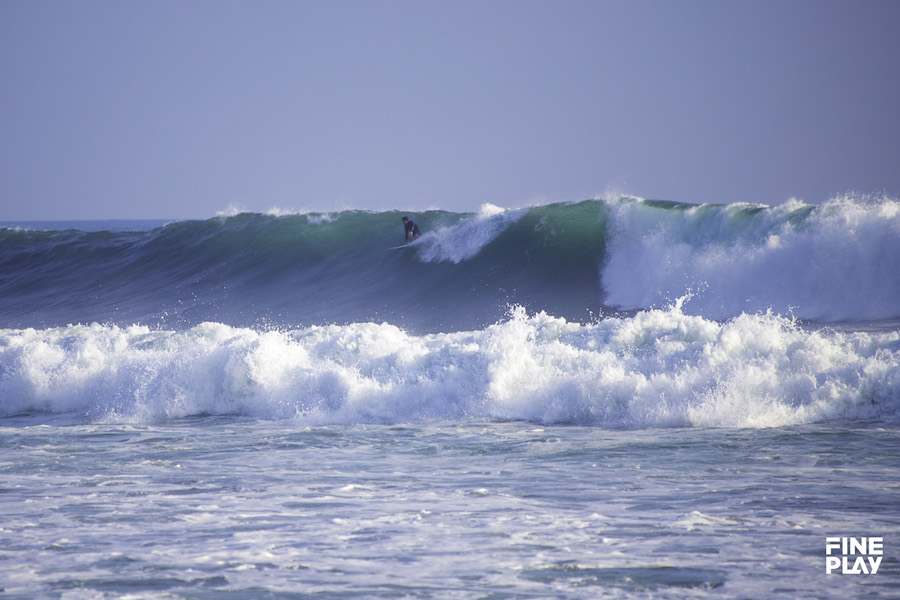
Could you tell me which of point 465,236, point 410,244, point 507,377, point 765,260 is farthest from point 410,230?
point 507,377

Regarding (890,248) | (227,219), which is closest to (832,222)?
(890,248)

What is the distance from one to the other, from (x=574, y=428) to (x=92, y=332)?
34.9 feet

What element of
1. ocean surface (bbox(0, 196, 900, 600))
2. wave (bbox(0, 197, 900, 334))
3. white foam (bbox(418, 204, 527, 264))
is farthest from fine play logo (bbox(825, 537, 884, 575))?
white foam (bbox(418, 204, 527, 264))

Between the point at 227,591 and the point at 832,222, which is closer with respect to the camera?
the point at 227,591

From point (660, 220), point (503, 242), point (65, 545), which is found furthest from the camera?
point (503, 242)

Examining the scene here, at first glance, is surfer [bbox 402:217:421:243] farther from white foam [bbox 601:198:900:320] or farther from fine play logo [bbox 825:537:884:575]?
fine play logo [bbox 825:537:884:575]

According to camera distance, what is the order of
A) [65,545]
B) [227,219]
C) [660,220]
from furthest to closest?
[227,219], [660,220], [65,545]

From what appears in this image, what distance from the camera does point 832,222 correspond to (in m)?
15.9

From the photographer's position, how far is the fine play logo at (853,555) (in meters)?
4.12

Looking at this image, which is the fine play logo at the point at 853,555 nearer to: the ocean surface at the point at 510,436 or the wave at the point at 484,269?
the ocean surface at the point at 510,436

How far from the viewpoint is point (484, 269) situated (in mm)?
20172

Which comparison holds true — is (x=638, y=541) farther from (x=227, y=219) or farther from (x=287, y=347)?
(x=227, y=219)

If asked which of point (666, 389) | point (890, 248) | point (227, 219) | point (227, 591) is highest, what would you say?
point (227, 219)

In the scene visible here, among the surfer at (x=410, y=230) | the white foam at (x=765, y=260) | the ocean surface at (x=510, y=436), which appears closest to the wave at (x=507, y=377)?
the ocean surface at (x=510, y=436)
